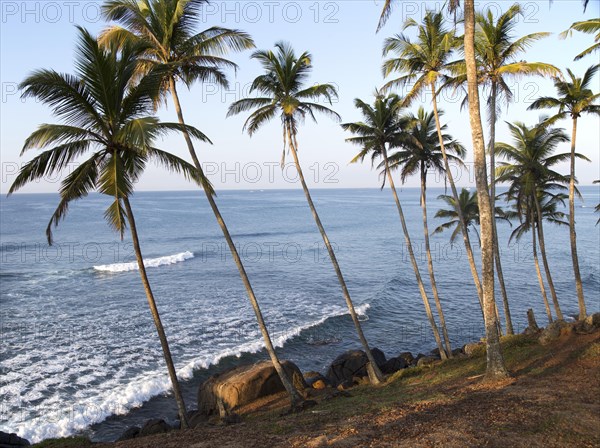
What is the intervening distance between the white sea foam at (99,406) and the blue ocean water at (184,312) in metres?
0.06

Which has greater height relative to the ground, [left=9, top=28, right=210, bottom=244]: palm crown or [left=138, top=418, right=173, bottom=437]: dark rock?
[left=9, top=28, right=210, bottom=244]: palm crown

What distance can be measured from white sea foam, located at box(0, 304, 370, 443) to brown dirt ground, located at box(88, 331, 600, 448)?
9.05m

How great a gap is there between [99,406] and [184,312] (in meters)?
15.6

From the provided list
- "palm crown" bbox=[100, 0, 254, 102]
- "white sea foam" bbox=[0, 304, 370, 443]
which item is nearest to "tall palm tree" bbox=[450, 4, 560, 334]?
"palm crown" bbox=[100, 0, 254, 102]

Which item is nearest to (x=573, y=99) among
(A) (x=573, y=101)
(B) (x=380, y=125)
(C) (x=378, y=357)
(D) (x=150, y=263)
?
(A) (x=573, y=101)

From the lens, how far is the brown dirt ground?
8.45 metres

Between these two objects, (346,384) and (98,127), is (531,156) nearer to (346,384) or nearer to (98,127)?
(346,384)

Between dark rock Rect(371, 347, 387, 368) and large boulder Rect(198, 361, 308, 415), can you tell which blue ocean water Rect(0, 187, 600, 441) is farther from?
dark rock Rect(371, 347, 387, 368)

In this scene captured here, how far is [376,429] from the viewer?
948 centimetres

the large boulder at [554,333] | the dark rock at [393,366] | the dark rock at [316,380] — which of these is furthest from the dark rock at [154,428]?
the large boulder at [554,333]

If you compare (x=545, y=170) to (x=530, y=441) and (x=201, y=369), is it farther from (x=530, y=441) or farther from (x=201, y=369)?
(x=201, y=369)

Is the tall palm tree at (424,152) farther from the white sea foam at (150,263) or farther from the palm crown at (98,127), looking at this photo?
the white sea foam at (150,263)

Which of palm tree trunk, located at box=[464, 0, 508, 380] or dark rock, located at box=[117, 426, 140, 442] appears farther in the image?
dark rock, located at box=[117, 426, 140, 442]

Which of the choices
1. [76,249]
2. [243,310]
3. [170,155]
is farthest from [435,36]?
[76,249]
